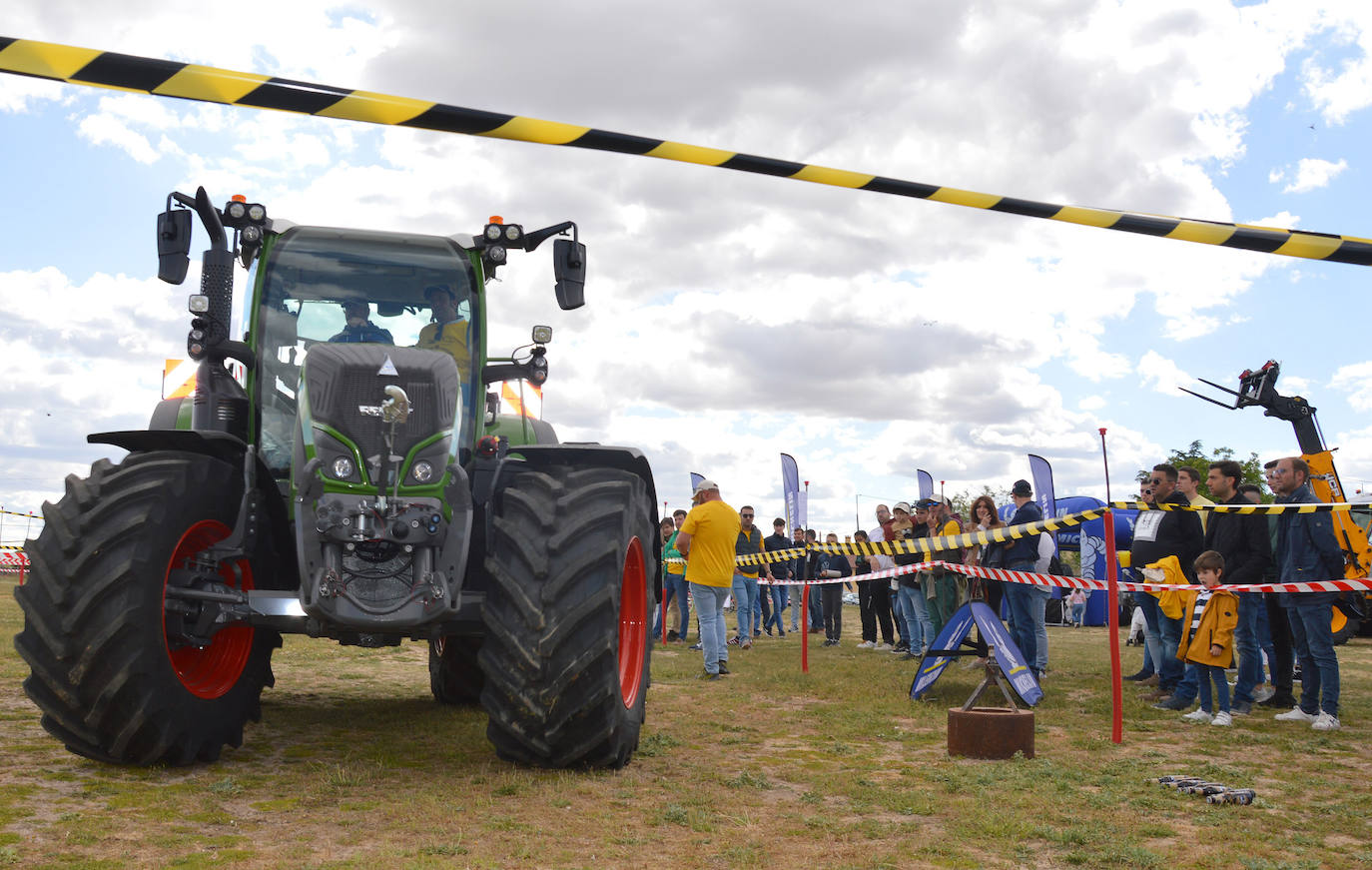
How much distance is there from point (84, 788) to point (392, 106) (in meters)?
3.58

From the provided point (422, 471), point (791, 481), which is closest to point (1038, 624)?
point (422, 471)

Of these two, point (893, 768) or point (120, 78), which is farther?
point (893, 768)

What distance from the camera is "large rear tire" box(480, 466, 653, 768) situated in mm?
5316

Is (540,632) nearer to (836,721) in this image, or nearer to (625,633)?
(625,633)

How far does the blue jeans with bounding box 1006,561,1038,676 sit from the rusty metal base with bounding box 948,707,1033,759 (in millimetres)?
3834

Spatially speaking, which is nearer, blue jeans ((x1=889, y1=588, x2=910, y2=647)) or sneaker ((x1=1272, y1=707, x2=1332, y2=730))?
sneaker ((x1=1272, y1=707, x2=1332, y2=730))

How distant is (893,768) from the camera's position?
6332 mm

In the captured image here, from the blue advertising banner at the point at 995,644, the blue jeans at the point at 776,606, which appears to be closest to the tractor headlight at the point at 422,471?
the blue advertising banner at the point at 995,644

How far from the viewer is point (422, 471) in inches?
214

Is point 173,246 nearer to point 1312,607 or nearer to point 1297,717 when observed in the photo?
point 1312,607

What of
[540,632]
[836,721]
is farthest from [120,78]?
[836,721]

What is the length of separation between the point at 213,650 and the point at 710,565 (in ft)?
19.3

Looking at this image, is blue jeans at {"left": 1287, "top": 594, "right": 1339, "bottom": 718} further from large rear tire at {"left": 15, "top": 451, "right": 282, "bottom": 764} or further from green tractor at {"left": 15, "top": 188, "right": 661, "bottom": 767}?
large rear tire at {"left": 15, "top": 451, "right": 282, "bottom": 764}

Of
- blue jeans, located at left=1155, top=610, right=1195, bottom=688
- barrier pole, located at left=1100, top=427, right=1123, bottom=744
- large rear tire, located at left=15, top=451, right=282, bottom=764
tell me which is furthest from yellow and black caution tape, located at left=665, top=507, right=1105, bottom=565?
large rear tire, located at left=15, top=451, right=282, bottom=764
